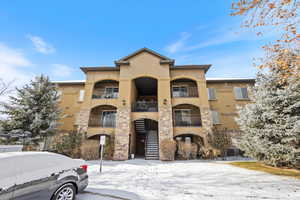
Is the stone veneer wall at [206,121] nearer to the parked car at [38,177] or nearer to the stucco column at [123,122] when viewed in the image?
the stucco column at [123,122]

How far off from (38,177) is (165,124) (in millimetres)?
10918

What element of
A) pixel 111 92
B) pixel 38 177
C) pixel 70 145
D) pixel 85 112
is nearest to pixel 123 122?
pixel 85 112

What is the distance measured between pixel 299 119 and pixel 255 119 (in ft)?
6.49

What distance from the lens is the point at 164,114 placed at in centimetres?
1339

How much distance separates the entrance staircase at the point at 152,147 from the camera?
12.7m

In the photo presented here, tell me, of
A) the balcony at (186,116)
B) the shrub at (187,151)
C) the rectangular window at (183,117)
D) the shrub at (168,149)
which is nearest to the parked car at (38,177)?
the shrub at (168,149)

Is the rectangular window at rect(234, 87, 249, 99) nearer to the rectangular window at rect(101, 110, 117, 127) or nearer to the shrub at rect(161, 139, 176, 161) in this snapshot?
the shrub at rect(161, 139, 176, 161)

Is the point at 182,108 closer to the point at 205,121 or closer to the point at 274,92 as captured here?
the point at 205,121

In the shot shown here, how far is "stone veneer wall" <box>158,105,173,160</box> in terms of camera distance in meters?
12.7

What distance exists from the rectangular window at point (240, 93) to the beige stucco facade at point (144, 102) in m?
0.45

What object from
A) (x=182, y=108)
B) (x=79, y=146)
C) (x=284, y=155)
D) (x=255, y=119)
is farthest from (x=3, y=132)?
(x=284, y=155)

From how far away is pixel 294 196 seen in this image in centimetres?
399

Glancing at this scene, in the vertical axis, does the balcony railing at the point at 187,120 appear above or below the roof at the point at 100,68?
below

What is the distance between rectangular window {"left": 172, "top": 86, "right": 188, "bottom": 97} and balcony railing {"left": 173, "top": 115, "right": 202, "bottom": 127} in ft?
8.95
